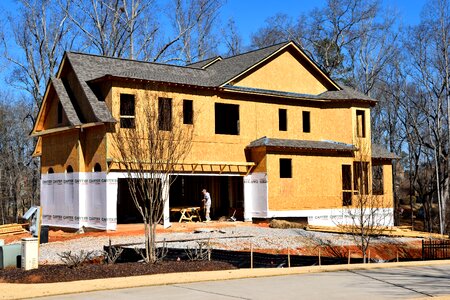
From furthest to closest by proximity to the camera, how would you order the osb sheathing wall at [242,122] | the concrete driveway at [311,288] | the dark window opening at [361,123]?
the dark window opening at [361,123]
the osb sheathing wall at [242,122]
the concrete driveway at [311,288]

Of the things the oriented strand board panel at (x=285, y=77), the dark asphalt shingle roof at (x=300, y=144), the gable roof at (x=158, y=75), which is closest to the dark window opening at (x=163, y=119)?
the gable roof at (x=158, y=75)

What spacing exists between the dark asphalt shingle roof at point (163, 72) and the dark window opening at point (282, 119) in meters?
1.09

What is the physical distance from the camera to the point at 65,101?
100ft

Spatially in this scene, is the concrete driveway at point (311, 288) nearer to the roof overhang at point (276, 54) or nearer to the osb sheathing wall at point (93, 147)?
the osb sheathing wall at point (93, 147)

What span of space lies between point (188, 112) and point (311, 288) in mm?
19252

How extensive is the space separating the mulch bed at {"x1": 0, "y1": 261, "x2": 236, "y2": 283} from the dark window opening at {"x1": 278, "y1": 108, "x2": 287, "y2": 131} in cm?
1849

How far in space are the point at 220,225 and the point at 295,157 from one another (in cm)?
627

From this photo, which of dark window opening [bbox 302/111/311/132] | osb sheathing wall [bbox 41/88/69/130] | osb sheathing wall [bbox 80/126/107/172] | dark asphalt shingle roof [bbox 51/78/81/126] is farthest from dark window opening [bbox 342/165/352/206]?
osb sheathing wall [bbox 41/88/69/130]

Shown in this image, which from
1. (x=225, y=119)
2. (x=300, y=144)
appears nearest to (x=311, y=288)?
(x=300, y=144)

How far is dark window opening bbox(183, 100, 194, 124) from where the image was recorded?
3074cm

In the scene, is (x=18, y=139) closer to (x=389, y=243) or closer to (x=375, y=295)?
(x=389, y=243)

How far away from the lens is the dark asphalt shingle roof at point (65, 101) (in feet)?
96.4

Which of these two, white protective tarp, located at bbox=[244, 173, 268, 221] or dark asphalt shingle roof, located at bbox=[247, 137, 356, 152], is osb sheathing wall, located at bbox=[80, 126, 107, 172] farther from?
dark asphalt shingle roof, located at bbox=[247, 137, 356, 152]

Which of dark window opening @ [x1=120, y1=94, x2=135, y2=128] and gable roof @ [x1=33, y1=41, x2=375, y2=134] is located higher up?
gable roof @ [x1=33, y1=41, x2=375, y2=134]
